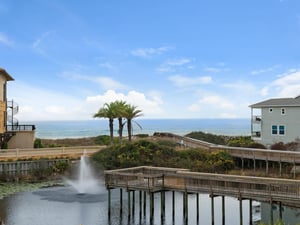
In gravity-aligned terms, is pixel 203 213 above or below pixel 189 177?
below

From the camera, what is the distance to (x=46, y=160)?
3950cm

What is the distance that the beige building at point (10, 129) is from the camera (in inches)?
1746

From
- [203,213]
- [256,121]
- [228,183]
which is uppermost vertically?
[256,121]

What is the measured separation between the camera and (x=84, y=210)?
81.7 feet

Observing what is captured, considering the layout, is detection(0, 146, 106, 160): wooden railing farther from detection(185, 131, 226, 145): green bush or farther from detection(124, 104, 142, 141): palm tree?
A: detection(185, 131, 226, 145): green bush

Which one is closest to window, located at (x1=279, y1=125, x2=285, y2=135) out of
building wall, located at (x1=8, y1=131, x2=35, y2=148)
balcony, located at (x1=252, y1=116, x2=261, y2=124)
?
balcony, located at (x1=252, y1=116, x2=261, y2=124)

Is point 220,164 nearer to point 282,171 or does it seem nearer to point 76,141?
point 282,171

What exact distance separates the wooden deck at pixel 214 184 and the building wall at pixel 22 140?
24112 mm

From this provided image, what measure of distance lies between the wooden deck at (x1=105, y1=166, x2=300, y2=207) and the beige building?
23552mm

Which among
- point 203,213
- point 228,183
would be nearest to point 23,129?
point 203,213

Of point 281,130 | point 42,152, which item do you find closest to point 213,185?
point 42,152

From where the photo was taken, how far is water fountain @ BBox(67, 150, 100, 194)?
31.4 metres

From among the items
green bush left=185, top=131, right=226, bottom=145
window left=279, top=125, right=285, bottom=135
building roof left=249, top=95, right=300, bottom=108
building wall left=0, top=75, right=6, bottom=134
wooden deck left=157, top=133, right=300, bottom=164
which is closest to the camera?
wooden deck left=157, top=133, right=300, bottom=164

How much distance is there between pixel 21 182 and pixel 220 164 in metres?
17.2
